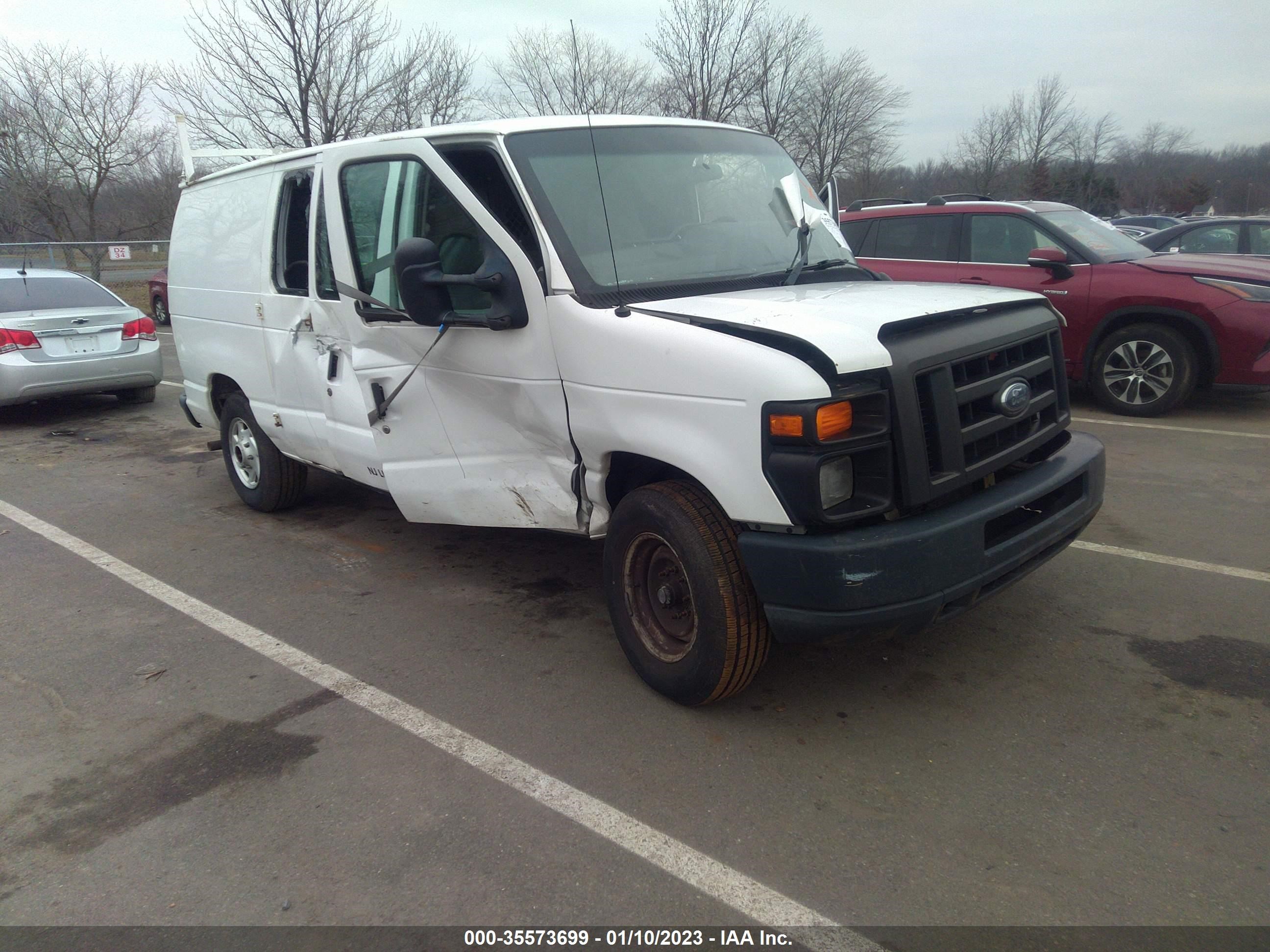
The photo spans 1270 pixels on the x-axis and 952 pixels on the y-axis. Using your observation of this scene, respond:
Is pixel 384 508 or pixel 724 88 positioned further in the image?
pixel 724 88

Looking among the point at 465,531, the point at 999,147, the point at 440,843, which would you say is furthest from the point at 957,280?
the point at 999,147

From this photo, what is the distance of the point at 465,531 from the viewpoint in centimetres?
564

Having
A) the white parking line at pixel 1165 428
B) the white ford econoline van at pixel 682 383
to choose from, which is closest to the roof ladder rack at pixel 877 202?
the white parking line at pixel 1165 428

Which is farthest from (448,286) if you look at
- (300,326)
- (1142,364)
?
(1142,364)

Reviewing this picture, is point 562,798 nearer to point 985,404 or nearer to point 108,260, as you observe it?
point 985,404

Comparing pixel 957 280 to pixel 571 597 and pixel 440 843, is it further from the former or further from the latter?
pixel 440 843

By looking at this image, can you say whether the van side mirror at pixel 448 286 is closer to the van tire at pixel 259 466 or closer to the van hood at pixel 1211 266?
the van tire at pixel 259 466

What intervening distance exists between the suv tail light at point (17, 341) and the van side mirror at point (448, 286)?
282 inches

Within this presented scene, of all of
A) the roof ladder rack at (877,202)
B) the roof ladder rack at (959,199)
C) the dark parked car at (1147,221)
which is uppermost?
the dark parked car at (1147,221)

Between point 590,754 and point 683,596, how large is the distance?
0.67m

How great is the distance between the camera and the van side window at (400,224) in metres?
3.76

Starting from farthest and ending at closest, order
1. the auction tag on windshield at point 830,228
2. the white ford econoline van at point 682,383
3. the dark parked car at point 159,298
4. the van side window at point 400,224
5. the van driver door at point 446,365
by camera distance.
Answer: the dark parked car at point 159,298 < the auction tag on windshield at point 830,228 < the van side window at point 400,224 < the van driver door at point 446,365 < the white ford econoline van at point 682,383

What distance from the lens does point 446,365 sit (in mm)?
3930

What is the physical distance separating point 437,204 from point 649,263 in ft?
3.37
